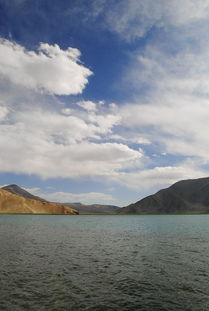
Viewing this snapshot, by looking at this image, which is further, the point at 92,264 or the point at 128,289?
the point at 92,264

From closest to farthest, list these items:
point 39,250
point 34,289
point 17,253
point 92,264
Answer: point 34,289 → point 92,264 → point 17,253 → point 39,250

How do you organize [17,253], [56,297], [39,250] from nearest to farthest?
[56,297] < [17,253] < [39,250]

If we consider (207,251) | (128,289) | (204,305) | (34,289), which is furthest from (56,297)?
(207,251)

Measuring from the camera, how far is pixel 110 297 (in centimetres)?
2139

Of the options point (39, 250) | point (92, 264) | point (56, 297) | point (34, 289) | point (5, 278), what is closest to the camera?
point (56, 297)

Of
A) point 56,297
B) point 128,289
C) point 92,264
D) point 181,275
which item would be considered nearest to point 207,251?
point 181,275

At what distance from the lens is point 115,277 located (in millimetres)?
27359

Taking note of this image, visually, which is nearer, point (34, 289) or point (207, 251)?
point (34, 289)

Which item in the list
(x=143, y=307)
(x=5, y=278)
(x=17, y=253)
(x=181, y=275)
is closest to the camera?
(x=143, y=307)

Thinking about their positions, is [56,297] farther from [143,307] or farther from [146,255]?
[146,255]

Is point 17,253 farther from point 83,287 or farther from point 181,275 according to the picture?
point 181,275

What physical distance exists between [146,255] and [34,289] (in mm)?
20760

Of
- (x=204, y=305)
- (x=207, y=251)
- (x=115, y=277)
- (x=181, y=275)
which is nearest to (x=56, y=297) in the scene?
(x=115, y=277)

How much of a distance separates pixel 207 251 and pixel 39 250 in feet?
86.3
